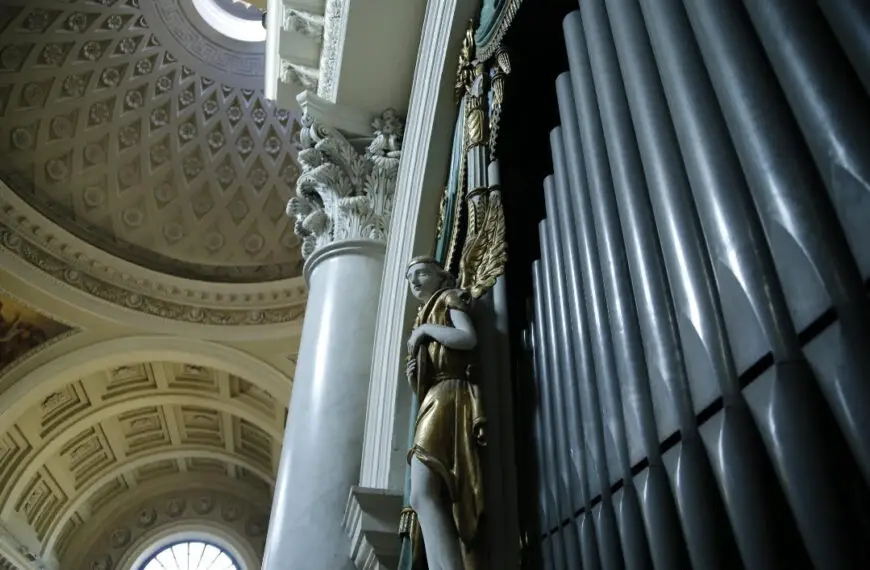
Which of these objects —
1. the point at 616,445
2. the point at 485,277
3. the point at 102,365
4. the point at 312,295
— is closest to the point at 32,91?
the point at 102,365

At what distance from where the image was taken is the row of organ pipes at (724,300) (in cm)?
57

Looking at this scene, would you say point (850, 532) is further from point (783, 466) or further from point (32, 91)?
point (32, 91)

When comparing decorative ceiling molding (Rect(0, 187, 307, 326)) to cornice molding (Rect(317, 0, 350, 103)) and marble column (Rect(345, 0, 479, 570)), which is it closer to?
cornice molding (Rect(317, 0, 350, 103))

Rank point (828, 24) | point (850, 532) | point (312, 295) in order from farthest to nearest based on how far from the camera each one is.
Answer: point (312, 295) < point (828, 24) < point (850, 532)

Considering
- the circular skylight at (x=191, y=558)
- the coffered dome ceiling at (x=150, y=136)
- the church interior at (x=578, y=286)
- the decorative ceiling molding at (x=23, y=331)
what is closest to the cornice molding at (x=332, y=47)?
the church interior at (x=578, y=286)

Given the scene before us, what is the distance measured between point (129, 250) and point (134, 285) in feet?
1.71

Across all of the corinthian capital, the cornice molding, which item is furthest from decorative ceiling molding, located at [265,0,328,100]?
the corinthian capital

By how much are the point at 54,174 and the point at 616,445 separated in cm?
1009

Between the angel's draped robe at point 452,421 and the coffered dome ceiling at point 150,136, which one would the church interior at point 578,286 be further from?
the coffered dome ceiling at point 150,136

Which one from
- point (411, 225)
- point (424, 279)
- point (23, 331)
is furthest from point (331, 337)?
point (23, 331)

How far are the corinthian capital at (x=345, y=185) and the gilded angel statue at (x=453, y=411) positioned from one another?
1710 mm

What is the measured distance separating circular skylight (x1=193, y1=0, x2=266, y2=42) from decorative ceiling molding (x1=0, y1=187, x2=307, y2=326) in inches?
145

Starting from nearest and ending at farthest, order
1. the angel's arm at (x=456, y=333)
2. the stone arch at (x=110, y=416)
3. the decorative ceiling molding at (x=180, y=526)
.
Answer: the angel's arm at (x=456, y=333) < the stone arch at (x=110, y=416) < the decorative ceiling molding at (x=180, y=526)

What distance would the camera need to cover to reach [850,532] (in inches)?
21.3
